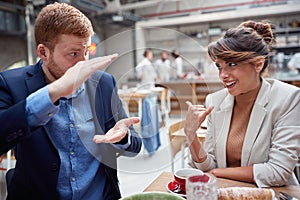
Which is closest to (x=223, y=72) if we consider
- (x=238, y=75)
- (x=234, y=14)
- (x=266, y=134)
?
(x=238, y=75)

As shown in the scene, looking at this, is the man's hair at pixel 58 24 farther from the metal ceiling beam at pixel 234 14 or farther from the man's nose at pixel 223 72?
the metal ceiling beam at pixel 234 14

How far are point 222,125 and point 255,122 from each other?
144mm

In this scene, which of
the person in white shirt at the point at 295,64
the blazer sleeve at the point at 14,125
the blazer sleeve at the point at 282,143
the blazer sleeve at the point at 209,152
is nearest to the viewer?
the blazer sleeve at the point at 14,125

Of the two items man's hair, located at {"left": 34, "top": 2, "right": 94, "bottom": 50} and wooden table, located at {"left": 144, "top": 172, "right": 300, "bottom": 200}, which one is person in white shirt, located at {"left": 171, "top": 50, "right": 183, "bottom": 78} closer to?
man's hair, located at {"left": 34, "top": 2, "right": 94, "bottom": 50}

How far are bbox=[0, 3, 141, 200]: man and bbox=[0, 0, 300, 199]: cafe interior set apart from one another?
0.06 m

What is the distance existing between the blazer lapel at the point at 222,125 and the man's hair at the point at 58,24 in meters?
0.69

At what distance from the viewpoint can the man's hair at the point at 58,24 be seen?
0.78 metres

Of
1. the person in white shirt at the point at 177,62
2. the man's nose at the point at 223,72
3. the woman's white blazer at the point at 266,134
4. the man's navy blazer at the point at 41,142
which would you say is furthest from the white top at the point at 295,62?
the man's navy blazer at the point at 41,142

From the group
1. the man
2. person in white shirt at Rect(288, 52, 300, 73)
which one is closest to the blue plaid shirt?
the man

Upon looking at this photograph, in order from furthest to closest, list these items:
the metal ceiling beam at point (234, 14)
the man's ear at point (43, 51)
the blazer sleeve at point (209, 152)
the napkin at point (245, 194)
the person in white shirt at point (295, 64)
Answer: the metal ceiling beam at point (234, 14) < the person in white shirt at point (295, 64) < the blazer sleeve at point (209, 152) < the man's ear at point (43, 51) < the napkin at point (245, 194)

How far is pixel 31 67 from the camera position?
93cm

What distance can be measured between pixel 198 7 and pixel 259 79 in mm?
7559

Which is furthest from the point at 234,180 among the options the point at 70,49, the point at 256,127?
the point at 70,49

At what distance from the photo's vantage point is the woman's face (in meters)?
1.00
